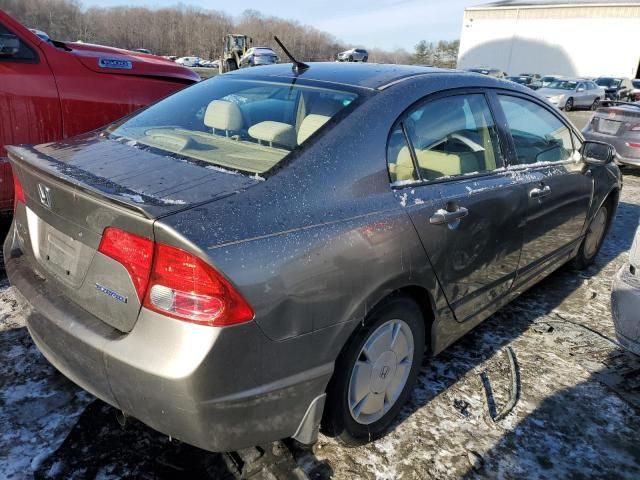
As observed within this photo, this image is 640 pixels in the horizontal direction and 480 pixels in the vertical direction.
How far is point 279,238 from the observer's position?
166 centimetres

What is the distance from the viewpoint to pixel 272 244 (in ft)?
5.39

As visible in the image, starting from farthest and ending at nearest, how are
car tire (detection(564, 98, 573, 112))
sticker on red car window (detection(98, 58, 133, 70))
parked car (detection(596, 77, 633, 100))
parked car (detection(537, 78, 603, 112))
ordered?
1. parked car (detection(596, 77, 633, 100))
2. car tire (detection(564, 98, 573, 112))
3. parked car (detection(537, 78, 603, 112))
4. sticker on red car window (detection(98, 58, 133, 70))

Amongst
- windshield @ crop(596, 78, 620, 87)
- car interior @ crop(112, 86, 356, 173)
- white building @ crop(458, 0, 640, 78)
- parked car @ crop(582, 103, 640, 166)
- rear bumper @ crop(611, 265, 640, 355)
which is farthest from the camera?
white building @ crop(458, 0, 640, 78)

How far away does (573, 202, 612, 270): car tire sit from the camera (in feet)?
14.1

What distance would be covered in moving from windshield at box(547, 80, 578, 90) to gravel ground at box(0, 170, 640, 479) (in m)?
24.9

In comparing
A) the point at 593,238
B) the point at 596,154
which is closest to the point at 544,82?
the point at 593,238

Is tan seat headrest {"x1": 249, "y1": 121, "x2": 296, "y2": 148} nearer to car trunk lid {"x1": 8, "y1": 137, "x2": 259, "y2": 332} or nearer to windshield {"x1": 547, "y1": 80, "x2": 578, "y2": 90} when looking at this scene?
car trunk lid {"x1": 8, "y1": 137, "x2": 259, "y2": 332}

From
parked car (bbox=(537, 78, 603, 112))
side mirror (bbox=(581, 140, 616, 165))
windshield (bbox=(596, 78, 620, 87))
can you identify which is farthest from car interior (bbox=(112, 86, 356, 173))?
windshield (bbox=(596, 78, 620, 87))

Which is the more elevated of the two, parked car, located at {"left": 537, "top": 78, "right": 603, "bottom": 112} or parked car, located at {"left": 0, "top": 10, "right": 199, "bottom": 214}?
parked car, located at {"left": 0, "top": 10, "right": 199, "bottom": 214}

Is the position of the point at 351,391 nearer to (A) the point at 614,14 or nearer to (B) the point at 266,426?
(B) the point at 266,426

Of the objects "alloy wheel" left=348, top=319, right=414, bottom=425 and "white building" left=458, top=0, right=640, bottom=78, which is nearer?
"alloy wheel" left=348, top=319, right=414, bottom=425

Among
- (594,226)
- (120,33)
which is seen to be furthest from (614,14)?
A: (120,33)

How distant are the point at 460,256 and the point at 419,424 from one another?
83cm

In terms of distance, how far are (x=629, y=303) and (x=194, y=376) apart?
2.41 m
